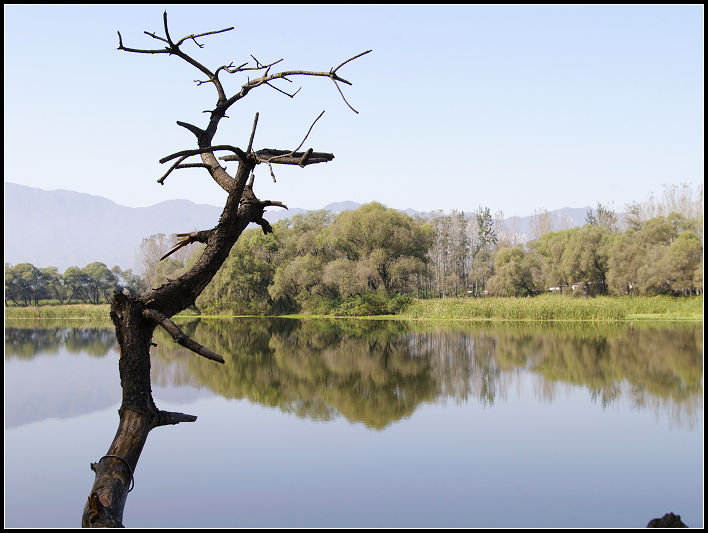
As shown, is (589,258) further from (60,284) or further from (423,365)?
(60,284)

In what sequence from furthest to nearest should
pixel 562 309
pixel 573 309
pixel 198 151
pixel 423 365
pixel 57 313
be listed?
1. pixel 57 313
2. pixel 562 309
3. pixel 573 309
4. pixel 423 365
5. pixel 198 151

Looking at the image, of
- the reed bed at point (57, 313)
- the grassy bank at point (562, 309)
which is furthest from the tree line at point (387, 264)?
the reed bed at point (57, 313)

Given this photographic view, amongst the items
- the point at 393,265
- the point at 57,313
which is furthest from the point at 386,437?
the point at 57,313

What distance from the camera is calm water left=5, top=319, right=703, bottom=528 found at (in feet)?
20.9

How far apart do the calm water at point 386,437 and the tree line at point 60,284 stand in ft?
77.6

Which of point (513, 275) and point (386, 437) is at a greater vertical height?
point (513, 275)

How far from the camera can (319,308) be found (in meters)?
30.8

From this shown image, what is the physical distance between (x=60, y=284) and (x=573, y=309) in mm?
30573

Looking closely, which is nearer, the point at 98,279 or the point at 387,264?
the point at 387,264

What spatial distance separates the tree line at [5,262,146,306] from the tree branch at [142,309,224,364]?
37320mm

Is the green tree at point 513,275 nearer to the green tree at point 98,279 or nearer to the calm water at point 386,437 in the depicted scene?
the calm water at point 386,437

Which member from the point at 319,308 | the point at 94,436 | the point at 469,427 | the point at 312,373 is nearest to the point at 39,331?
the point at 319,308

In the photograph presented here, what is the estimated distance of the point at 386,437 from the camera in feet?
29.0

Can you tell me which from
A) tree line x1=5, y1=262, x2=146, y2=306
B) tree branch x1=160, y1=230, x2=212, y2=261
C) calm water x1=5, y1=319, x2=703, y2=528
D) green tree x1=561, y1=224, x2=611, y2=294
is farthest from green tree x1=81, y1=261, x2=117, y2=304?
tree branch x1=160, y1=230, x2=212, y2=261
